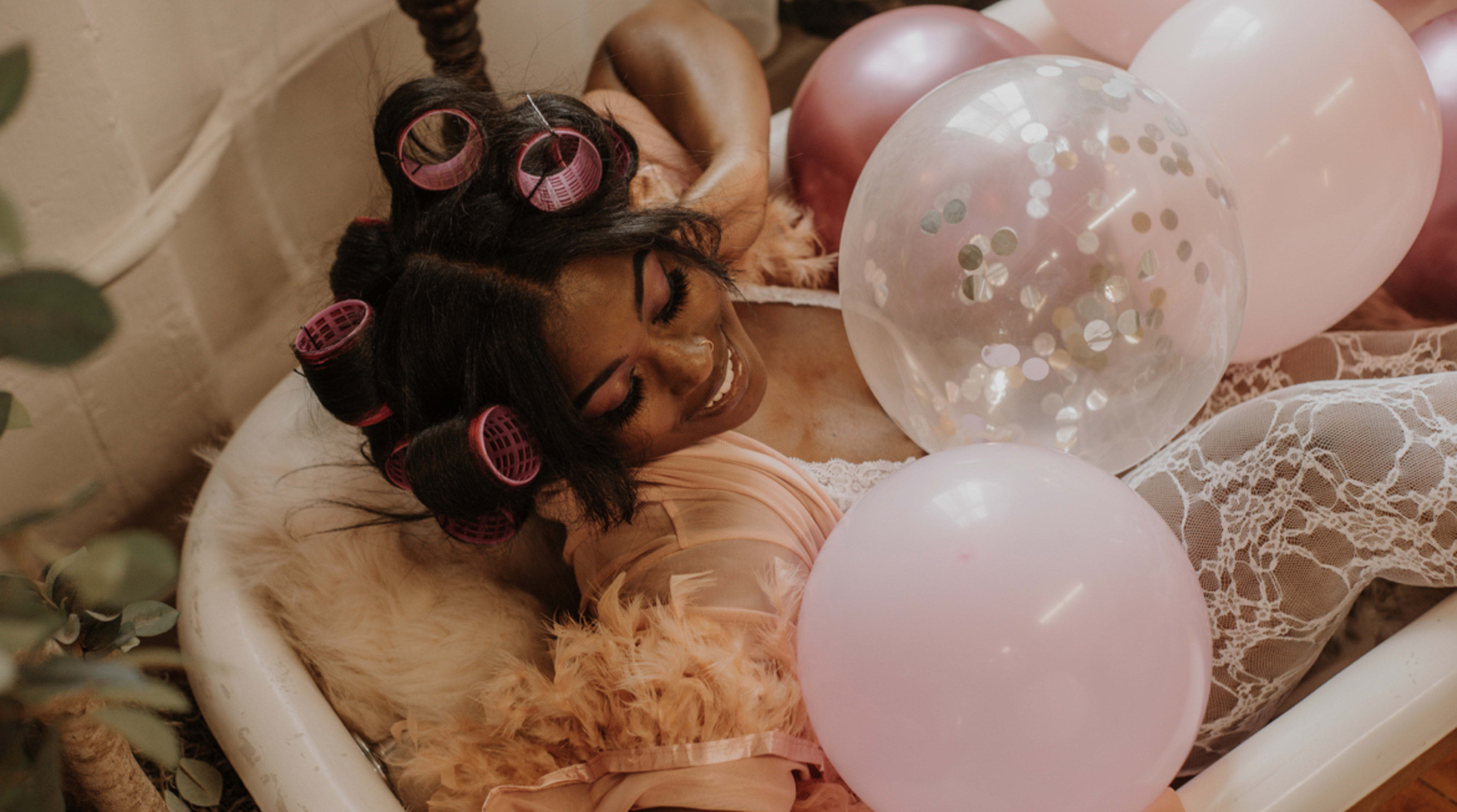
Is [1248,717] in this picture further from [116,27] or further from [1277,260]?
[116,27]

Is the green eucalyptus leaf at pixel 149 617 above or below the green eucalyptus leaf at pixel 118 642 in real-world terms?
below

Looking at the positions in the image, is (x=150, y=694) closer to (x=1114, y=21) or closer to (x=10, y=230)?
(x=10, y=230)

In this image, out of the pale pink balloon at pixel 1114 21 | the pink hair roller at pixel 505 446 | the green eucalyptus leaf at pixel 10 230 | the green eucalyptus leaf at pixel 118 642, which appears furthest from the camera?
the pale pink balloon at pixel 1114 21

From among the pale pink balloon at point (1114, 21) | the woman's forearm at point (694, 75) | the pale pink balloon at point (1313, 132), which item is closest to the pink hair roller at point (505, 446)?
the woman's forearm at point (694, 75)

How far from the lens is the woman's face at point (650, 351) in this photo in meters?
0.87

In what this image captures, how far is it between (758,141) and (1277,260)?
665mm

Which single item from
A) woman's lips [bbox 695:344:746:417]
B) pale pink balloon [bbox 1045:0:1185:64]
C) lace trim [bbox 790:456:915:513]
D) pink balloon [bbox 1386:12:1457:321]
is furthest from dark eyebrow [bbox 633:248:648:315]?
pink balloon [bbox 1386:12:1457:321]

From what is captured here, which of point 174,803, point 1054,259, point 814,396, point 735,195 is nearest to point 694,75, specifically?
point 735,195

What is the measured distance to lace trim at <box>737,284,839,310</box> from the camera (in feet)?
4.42

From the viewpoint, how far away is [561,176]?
876mm

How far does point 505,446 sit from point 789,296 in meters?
0.63

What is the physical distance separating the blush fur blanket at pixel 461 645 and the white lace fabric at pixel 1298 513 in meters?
0.45

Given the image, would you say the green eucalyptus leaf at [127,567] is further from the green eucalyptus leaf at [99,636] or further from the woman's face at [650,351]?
the woman's face at [650,351]

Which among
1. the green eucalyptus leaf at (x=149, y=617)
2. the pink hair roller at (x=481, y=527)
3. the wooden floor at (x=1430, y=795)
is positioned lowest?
the wooden floor at (x=1430, y=795)
